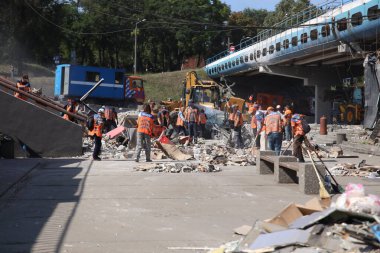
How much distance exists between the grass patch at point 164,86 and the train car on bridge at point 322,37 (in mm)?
16540

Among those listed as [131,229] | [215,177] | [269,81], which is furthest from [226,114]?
[269,81]

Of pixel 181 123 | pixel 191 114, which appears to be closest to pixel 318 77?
pixel 181 123

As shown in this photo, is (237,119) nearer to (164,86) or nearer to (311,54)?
(311,54)

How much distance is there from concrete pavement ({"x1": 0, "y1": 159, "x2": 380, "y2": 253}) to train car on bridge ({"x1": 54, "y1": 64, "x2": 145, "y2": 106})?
28.1 m

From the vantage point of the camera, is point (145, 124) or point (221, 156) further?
point (221, 156)

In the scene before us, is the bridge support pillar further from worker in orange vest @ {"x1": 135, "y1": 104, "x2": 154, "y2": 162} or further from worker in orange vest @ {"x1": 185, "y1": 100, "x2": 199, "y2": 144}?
worker in orange vest @ {"x1": 135, "y1": 104, "x2": 154, "y2": 162}

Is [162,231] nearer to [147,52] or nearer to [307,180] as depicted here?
[307,180]

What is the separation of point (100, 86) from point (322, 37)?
17.1 meters

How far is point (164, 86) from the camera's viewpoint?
6981 centimetres

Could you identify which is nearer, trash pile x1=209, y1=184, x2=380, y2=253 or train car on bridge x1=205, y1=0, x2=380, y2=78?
trash pile x1=209, y1=184, x2=380, y2=253

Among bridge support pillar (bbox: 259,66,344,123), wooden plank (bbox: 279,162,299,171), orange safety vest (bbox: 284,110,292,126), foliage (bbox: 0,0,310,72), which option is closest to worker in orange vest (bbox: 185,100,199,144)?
orange safety vest (bbox: 284,110,292,126)

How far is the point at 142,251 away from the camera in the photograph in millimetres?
6469

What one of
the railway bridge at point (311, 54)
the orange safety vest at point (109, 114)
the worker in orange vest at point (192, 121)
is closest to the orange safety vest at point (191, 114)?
the worker in orange vest at point (192, 121)

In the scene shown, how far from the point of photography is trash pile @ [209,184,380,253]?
5.61m
